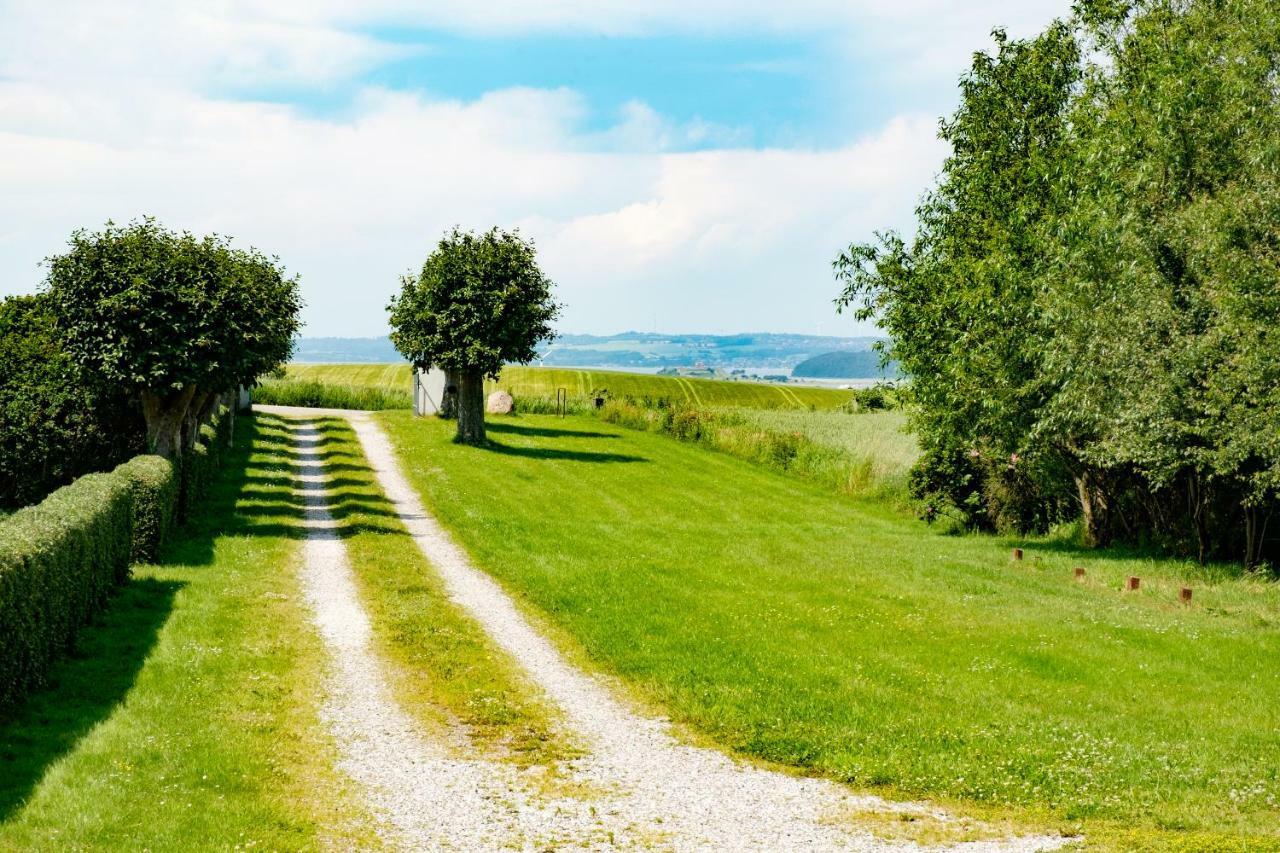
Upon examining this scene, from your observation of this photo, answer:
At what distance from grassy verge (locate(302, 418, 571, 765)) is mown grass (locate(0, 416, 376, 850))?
1.33 metres

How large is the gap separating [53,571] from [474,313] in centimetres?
3416

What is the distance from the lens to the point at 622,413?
63.7 metres

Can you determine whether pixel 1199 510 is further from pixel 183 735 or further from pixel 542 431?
pixel 542 431

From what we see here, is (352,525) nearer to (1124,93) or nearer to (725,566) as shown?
(725,566)

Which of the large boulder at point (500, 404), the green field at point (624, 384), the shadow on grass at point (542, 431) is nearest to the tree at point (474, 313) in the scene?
the shadow on grass at point (542, 431)

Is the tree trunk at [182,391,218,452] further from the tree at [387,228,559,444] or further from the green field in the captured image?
the green field

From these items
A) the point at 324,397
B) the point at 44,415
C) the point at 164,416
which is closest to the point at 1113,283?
the point at 164,416

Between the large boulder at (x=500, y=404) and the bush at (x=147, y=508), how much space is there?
40156mm

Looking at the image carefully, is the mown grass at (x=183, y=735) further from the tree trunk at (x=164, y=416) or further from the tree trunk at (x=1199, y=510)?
the tree trunk at (x=1199, y=510)

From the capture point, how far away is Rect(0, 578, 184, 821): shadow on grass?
11.5 m

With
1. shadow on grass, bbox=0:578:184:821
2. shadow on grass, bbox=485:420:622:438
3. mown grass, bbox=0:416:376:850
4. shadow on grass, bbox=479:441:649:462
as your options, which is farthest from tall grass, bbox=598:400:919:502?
shadow on grass, bbox=0:578:184:821

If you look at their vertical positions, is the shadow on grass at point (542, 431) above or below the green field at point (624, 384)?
below

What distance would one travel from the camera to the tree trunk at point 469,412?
49750 mm

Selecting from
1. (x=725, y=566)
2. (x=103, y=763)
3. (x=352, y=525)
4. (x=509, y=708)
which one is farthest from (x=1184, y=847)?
(x=352, y=525)
